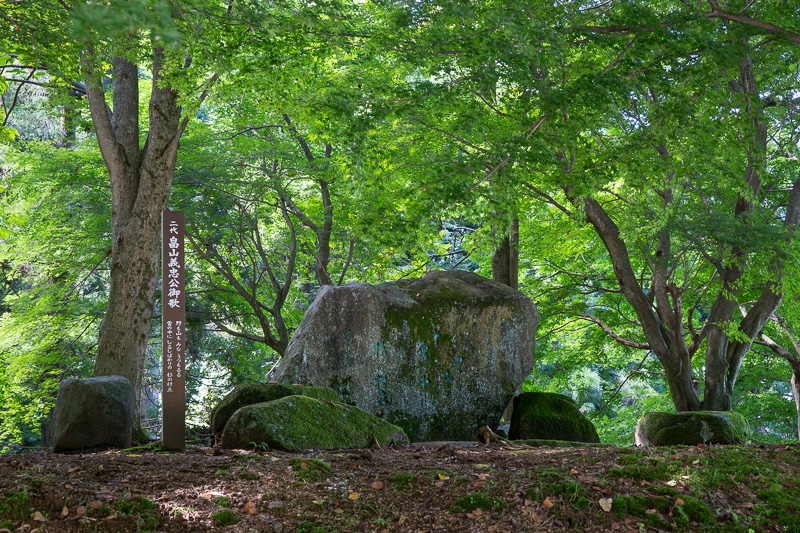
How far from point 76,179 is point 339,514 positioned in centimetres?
918

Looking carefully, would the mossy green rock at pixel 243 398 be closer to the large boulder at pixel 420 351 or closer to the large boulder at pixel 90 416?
the large boulder at pixel 90 416

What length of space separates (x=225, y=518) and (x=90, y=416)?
10.2 ft

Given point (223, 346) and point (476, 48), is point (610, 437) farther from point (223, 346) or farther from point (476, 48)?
point (476, 48)

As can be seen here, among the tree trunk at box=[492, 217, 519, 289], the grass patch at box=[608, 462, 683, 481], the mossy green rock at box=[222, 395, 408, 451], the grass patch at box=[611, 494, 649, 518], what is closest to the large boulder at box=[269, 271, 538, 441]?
the mossy green rock at box=[222, 395, 408, 451]

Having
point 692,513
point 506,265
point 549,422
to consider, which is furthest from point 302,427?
point 506,265

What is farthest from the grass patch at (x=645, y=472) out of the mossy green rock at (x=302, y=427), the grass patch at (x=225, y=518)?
the grass patch at (x=225, y=518)

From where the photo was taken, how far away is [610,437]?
15.4 meters

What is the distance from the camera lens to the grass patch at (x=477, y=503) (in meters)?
4.02

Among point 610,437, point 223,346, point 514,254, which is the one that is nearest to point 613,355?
point 610,437

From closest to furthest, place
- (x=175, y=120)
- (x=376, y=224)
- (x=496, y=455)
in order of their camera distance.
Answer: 1. (x=496, y=455)
2. (x=376, y=224)
3. (x=175, y=120)

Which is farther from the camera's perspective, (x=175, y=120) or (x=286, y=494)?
(x=175, y=120)

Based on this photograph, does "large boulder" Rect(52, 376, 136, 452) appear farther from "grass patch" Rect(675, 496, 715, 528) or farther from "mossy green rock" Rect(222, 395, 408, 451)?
"grass patch" Rect(675, 496, 715, 528)

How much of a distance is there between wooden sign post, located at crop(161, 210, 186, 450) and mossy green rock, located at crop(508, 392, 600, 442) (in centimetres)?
457

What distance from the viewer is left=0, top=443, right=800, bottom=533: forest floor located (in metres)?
3.56
